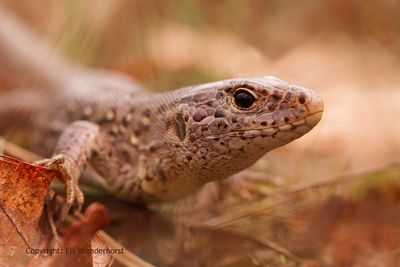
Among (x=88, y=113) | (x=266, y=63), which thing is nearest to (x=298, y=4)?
(x=266, y=63)

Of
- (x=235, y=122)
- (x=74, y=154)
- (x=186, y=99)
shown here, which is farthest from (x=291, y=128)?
(x=74, y=154)

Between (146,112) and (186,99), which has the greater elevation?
(146,112)

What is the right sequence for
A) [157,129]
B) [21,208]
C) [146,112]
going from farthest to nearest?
[146,112], [157,129], [21,208]

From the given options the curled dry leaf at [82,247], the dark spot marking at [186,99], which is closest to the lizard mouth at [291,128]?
the dark spot marking at [186,99]

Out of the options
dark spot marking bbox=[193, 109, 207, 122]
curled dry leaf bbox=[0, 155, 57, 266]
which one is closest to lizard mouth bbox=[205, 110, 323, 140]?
dark spot marking bbox=[193, 109, 207, 122]

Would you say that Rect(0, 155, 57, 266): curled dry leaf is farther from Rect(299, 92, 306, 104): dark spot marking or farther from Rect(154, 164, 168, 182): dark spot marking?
Rect(299, 92, 306, 104): dark spot marking

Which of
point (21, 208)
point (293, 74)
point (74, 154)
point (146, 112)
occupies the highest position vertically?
point (293, 74)

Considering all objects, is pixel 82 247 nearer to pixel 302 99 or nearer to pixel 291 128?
pixel 291 128
